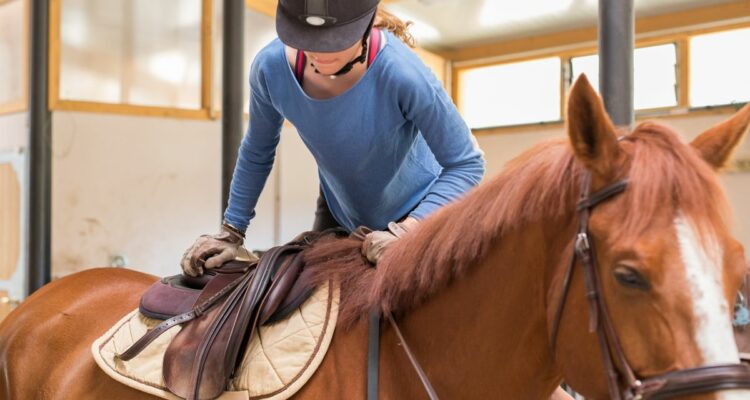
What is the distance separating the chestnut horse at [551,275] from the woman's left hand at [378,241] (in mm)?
32

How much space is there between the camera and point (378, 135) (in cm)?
144

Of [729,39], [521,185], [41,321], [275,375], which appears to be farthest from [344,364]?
[729,39]

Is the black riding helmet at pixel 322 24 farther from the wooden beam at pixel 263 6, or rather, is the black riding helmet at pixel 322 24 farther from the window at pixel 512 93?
the window at pixel 512 93

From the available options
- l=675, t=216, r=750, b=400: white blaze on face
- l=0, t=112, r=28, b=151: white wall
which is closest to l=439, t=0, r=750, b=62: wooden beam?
l=0, t=112, r=28, b=151: white wall

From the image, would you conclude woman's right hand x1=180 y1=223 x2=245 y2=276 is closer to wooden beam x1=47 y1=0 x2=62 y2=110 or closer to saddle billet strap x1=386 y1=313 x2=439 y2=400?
saddle billet strap x1=386 y1=313 x2=439 y2=400

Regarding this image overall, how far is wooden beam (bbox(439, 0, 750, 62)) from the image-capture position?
6.09 m

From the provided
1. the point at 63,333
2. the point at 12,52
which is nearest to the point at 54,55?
the point at 12,52

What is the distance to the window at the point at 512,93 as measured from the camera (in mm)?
7234

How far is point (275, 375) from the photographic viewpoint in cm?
110

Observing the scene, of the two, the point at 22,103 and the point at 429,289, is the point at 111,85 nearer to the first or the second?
the point at 22,103

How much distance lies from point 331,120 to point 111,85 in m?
4.18

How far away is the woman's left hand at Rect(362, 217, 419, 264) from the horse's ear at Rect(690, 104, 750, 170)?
0.54 metres

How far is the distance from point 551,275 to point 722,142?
0.32m

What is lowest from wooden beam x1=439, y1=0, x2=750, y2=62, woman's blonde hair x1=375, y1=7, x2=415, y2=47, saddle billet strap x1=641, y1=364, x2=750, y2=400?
saddle billet strap x1=641, y1=364, x2=750, y2=400
